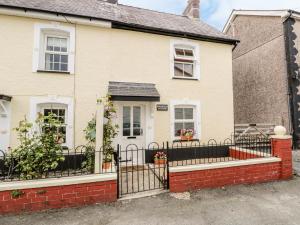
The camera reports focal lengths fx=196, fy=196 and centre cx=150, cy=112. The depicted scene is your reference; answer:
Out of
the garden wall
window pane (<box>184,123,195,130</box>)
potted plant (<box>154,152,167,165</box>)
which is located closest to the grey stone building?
window pane (<box>184,123,195,130</box>)

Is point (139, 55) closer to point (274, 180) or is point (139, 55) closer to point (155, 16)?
point (155, 16)

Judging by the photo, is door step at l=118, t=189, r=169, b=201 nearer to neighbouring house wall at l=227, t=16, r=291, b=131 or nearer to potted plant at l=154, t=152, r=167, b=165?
potted plant at l=154, t=152, r=167, b=165

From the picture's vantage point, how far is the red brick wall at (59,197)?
156 inches

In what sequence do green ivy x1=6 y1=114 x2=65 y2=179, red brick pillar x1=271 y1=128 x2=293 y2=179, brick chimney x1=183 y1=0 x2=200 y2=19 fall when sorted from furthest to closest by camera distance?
brick chimney x1=183 y1=0 x2=200 y2=19, red brick pillar x1=271 y1=128 x2=293 y2=179, green ivy x1=6 y1=114 x2=65 y2=179

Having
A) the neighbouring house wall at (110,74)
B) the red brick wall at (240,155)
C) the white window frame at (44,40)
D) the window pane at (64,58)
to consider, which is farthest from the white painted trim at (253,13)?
the window pane at (64,58)

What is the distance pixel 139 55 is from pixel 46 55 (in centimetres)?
363

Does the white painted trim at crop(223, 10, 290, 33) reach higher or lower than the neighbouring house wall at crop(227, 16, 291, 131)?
higher

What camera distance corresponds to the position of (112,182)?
4559mm

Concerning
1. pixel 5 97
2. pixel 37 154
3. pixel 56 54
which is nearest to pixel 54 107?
pixel 5 97

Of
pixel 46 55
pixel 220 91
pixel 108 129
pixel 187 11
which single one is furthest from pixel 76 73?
pixel 187 11

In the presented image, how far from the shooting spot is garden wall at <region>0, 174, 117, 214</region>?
156 inches

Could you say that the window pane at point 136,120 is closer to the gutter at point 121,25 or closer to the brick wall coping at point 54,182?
the gutter at point 121,25

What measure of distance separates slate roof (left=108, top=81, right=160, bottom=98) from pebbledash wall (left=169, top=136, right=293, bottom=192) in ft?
11.2

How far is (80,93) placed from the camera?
7.52 m
